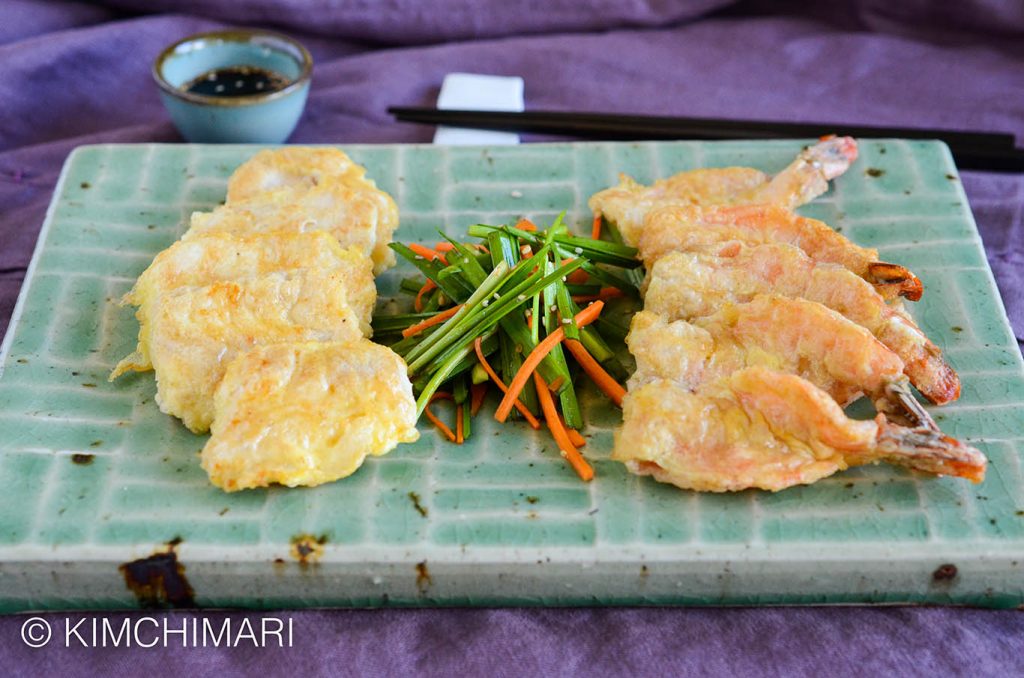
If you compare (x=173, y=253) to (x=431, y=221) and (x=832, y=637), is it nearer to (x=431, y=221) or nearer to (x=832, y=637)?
(x=431, y=221)

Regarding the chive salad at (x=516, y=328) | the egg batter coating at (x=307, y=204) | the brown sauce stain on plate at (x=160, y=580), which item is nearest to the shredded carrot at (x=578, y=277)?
the chive salad at (x=516, y=328)

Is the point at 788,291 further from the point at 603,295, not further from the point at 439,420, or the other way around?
the point at 439,420

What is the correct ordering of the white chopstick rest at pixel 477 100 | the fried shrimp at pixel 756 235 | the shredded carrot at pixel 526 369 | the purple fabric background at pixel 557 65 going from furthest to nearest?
the purple fabric background at pixel 557 65 → the white chopstick rest at pixel 477 100 → the fried shrimp at pixel 756 235 → the shredded carrot at pixel 526 369

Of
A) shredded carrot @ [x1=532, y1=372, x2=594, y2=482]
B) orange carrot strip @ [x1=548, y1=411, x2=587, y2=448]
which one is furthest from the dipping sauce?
orange carrot strip @ [x1=548, y1=411, x2=587, y2=448]

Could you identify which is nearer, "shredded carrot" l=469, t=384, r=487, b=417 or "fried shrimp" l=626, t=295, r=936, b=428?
"fried shrimp" l=626, t=295, r=936, b=428

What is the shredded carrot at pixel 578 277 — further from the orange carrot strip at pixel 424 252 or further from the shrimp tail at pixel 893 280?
the shrimp tail at pixel 893 280

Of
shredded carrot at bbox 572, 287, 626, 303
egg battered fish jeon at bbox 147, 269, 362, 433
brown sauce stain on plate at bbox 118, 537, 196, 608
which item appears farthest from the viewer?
shredded carrot at bbox 572, 287, 626, 303

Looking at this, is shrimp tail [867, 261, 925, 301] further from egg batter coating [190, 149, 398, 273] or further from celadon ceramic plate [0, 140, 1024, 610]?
egg batter coating [190, 149, 398, 273]
